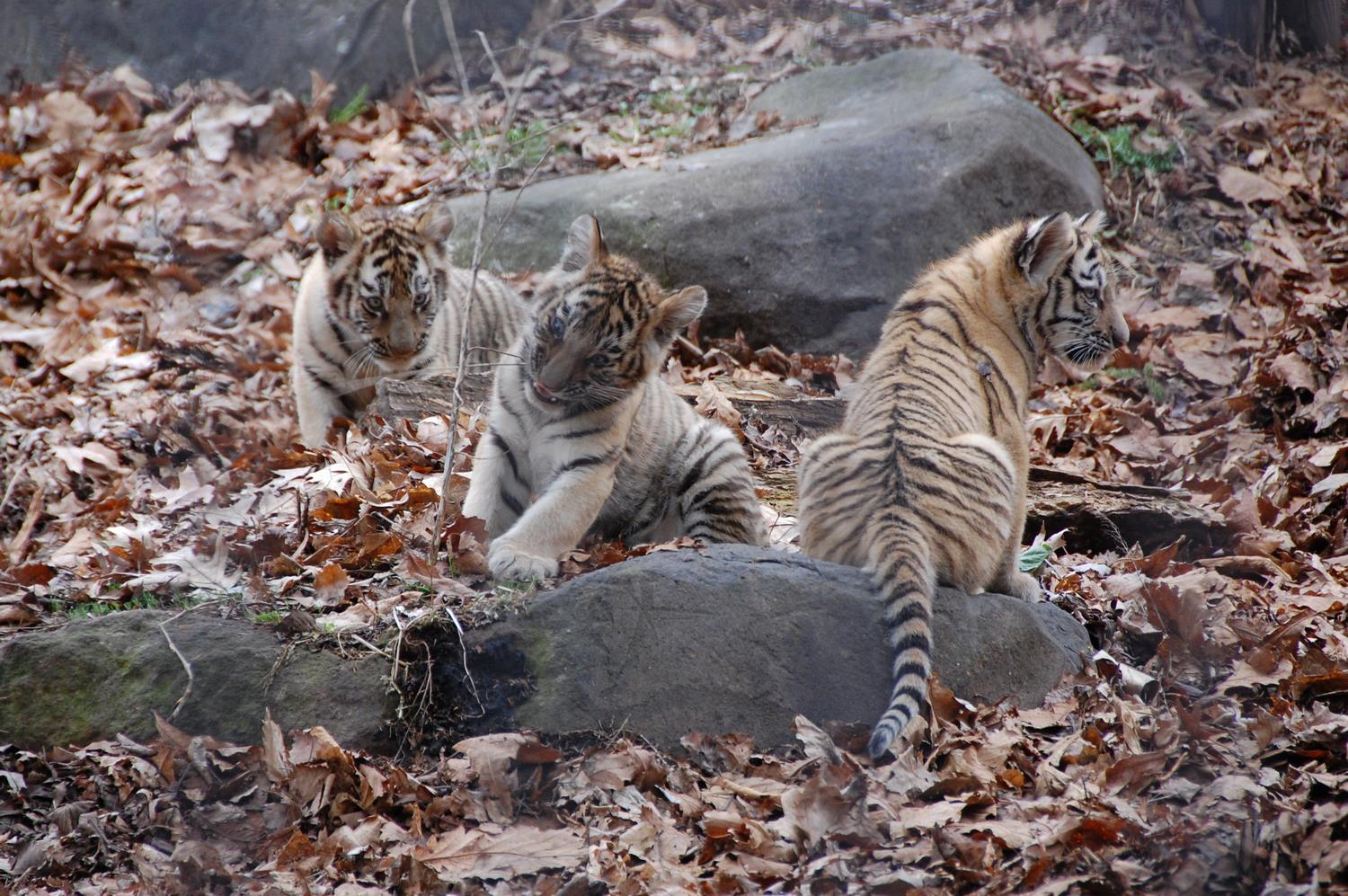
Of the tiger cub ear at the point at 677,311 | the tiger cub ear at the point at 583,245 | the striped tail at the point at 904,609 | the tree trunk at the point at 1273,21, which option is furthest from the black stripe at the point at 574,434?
the tree trunk at the point at 1273,21

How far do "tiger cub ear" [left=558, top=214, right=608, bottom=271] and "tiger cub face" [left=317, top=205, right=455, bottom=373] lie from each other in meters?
2.01

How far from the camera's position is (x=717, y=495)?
18.2ft

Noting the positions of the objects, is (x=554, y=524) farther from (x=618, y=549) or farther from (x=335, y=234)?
(x=335, y=234)

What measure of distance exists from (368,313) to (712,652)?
3.95 meters

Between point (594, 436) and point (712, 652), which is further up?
point (594, 436)

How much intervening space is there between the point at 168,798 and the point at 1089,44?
10.6 metres

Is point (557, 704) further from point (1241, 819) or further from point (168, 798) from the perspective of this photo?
point (1241, 819)

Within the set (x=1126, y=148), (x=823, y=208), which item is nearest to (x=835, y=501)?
(x=823, y=208)

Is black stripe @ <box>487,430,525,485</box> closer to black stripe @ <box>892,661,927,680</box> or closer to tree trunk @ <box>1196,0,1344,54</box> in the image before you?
black stripe @ <box>892,661,927,680</box>

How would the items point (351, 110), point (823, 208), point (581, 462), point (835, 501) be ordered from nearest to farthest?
point (835, 501) → point (581, 462) → point (823, 208) → point (351, 110)

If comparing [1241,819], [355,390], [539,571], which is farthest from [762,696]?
[355,390]

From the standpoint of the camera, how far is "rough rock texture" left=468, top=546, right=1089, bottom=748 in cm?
407

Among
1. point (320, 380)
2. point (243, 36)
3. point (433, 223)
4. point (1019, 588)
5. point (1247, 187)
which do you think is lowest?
point (1247, 187)

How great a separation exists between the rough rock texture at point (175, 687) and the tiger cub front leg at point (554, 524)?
700 mm
